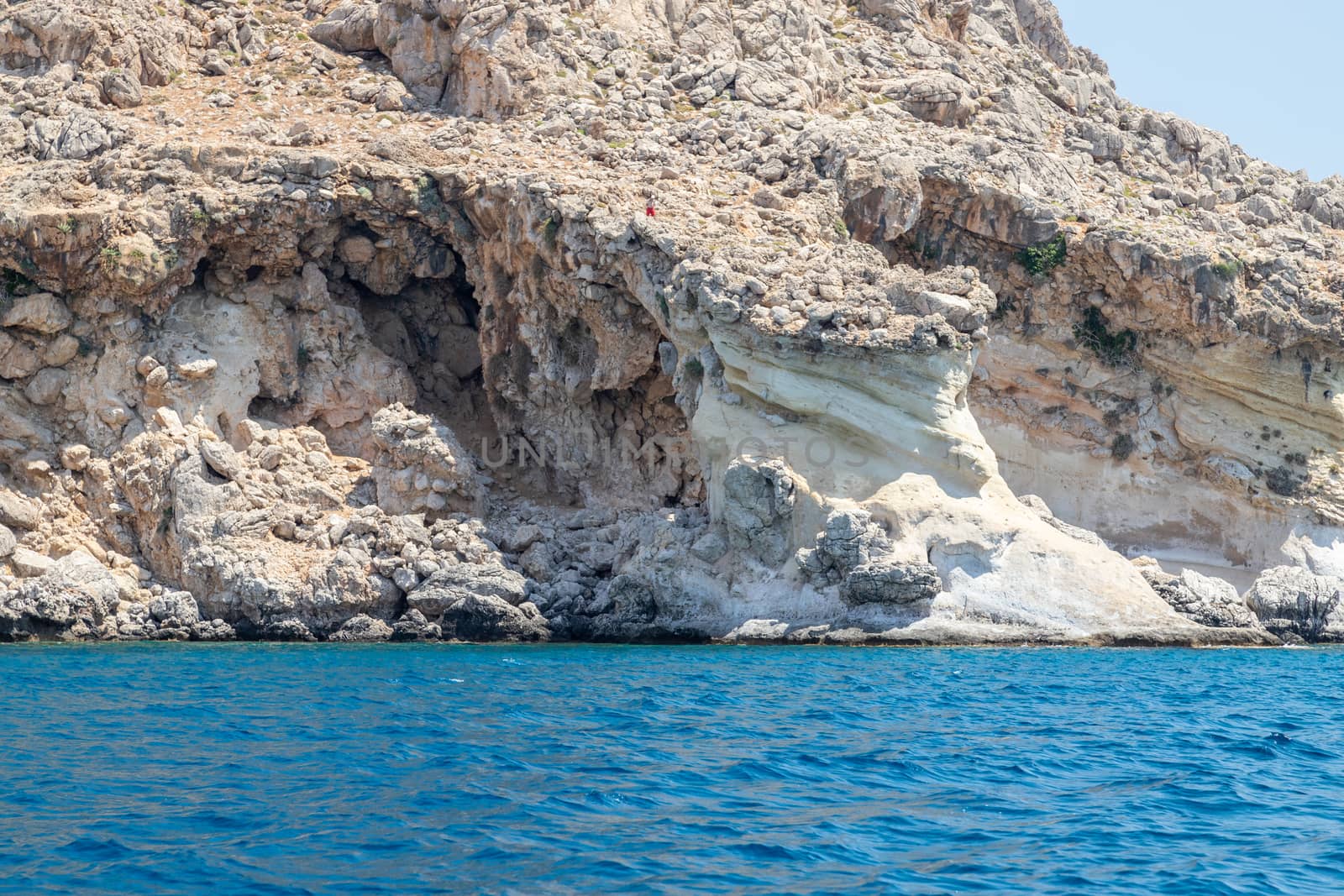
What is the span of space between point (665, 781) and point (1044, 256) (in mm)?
23709

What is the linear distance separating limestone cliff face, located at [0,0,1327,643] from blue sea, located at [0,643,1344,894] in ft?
19.7

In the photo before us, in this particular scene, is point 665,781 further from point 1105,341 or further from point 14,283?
point 1105,341

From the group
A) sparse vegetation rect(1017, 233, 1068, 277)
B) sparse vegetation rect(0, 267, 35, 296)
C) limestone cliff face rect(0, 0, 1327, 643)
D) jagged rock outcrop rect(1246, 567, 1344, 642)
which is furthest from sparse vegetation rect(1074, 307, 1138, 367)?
sparse vegetation rect(0, 267, 35, 296)

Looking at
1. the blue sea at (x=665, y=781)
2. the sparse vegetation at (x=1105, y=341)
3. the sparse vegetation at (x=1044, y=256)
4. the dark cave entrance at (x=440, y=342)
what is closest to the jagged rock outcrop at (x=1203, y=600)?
the blue sea at (x=665, y=781)

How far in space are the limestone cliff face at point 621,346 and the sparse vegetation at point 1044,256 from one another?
8 centimetres

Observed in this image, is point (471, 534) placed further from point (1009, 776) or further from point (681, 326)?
point (1009, 776)

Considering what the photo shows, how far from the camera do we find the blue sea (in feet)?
38.3

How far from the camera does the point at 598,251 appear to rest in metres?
32.9

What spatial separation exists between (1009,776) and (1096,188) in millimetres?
26902

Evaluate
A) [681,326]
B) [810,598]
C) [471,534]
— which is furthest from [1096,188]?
[471,534]

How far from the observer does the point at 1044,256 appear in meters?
35.6

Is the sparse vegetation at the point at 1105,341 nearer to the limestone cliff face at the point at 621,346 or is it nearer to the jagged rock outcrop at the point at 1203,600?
the limestone cliff face at the point at 621,346

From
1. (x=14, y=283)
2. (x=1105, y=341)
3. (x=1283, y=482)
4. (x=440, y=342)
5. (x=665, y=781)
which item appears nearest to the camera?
(x=665, y=781)

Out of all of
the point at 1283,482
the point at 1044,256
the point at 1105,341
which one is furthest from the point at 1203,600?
the point at 1044,256
